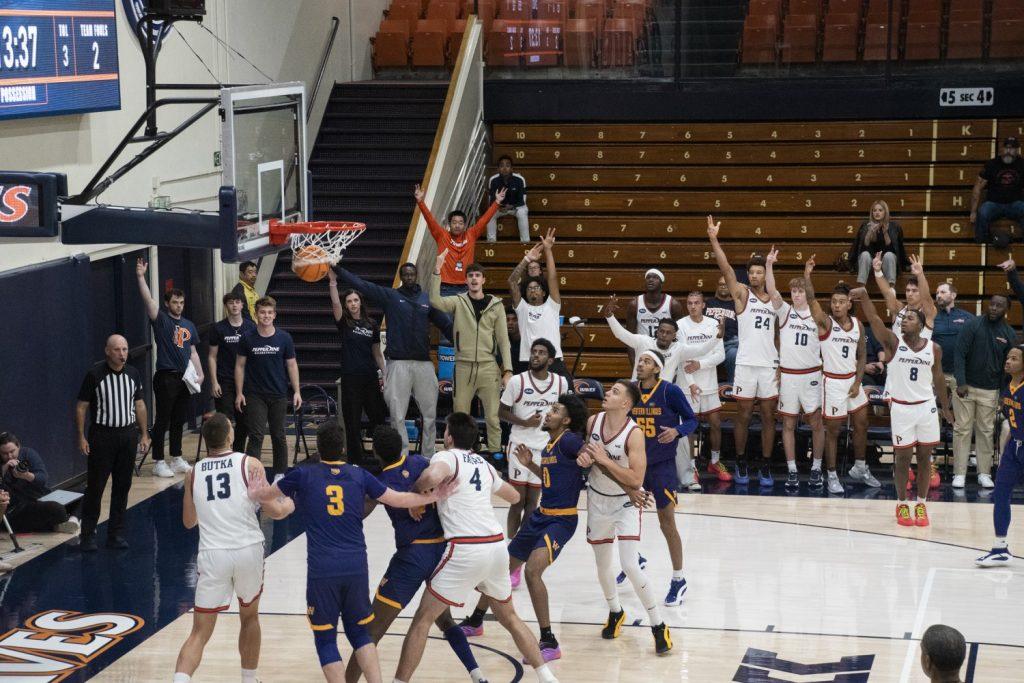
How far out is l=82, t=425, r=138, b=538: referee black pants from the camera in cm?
1065

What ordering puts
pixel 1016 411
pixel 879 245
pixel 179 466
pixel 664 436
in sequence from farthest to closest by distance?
pixel 879 245
pixel 179 466
pixel 1016 411
pixel 664 436

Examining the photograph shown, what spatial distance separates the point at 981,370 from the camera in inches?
493

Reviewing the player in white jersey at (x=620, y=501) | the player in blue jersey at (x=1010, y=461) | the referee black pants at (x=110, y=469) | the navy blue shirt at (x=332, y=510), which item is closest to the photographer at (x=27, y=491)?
the referee black pants at (x=110, y=469)

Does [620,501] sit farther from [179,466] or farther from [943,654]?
[179,466]

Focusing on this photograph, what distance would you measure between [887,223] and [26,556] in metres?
9.95

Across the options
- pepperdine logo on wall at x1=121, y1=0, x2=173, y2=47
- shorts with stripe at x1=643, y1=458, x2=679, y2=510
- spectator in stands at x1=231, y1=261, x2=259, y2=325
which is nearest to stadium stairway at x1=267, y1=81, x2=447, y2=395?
spectator in stands at x1=231, y1=261, x2=259, y2=325

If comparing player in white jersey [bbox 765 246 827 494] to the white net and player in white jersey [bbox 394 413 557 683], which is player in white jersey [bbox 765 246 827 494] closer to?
the white net

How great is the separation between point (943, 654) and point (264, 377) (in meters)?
8.34

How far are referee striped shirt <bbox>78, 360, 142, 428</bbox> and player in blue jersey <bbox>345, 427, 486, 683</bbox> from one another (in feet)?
12.8

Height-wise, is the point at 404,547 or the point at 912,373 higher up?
the point at 912,373

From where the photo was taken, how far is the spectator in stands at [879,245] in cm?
1527

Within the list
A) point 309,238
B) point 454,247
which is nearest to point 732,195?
point 454,247

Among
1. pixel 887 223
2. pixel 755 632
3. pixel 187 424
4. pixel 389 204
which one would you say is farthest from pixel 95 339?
pixel 887 223

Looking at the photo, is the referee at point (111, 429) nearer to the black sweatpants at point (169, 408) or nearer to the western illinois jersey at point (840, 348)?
the black sweatpants at point (169, 408)
